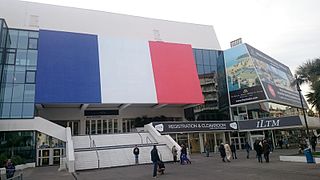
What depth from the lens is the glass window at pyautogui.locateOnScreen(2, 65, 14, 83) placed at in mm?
28005

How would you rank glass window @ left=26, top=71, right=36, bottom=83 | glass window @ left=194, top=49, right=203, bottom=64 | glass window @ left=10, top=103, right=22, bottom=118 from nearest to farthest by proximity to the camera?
glass window @ left=10, top=103, right=22, bottom=118
glass window @ left=26, top=71, right=36, bottom=83
glass window @ left=194, top=49, right=203, bottom=64

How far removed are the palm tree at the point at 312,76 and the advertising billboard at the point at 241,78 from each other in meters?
15.4

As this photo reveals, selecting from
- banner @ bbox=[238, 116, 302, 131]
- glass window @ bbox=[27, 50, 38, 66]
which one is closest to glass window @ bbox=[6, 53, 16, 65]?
glass window @ bbox=[27, 50, 38, 66]

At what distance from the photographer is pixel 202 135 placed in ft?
113

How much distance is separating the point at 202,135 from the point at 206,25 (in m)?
23.5

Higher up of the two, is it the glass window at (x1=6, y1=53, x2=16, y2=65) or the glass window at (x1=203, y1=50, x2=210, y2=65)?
the glass window at (x1=203, y1=50, x2=210, y2=65)

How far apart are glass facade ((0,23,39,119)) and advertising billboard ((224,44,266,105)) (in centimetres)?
2755

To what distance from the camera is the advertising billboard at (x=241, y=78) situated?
38.1m

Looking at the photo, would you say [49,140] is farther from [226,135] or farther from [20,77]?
[226,135]

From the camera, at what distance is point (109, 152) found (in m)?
21.7

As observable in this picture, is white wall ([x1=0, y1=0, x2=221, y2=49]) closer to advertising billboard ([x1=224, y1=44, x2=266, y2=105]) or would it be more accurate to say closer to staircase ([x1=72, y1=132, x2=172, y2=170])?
advertising billboard ([x1=224, y1=44, x2=266, y2=105])

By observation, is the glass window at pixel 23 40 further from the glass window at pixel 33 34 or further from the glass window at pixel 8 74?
the glass window at pixel 8 74

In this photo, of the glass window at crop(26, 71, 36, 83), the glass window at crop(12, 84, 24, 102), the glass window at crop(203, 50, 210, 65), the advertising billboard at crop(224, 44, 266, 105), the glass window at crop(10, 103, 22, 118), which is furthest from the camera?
the glass window at crop(203, 50, 210, 65)

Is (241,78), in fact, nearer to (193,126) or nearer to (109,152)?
(193,126)
